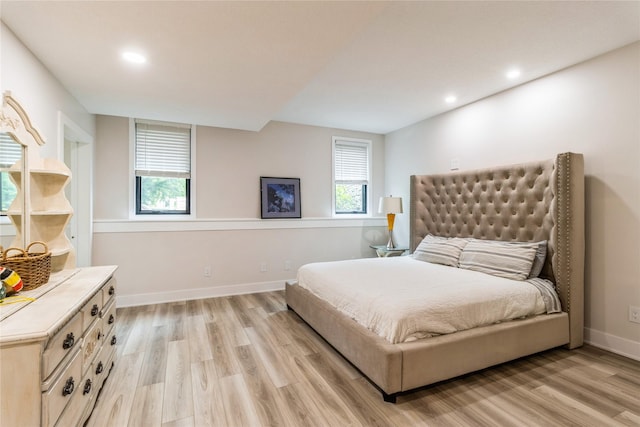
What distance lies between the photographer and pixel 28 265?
62.6 inches

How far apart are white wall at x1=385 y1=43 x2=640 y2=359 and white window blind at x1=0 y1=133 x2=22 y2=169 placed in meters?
4.06

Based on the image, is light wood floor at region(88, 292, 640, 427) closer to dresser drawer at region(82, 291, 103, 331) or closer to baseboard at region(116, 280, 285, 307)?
dresser drawer at region(82, 291, 103, 331)

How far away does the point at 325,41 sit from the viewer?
1950 mm

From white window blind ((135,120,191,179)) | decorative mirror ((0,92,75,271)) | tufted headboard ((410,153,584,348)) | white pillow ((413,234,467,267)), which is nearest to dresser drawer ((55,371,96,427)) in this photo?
decorative mirror ((0,92,75,271))

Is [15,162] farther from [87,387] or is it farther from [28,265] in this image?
[87,387]

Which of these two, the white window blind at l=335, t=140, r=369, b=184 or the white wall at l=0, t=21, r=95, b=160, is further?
the white window blind at l=335, t=140, r=369, b=184

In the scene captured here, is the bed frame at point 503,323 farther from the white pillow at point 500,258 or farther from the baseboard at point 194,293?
the baseboard at point 194,293

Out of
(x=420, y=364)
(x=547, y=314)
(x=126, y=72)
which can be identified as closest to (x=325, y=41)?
(x=126, y=72)

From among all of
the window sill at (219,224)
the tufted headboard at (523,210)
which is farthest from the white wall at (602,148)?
the window sill at (219,224)

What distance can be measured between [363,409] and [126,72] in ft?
9.58

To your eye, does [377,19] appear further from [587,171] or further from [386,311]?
[587,171]

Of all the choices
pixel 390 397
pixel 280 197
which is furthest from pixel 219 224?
pixel 390 397

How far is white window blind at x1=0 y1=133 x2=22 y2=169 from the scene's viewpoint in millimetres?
1645

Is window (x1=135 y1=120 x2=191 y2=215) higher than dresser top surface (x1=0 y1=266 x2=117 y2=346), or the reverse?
window (x1=135 y1=120 x2=191 y2=215)
